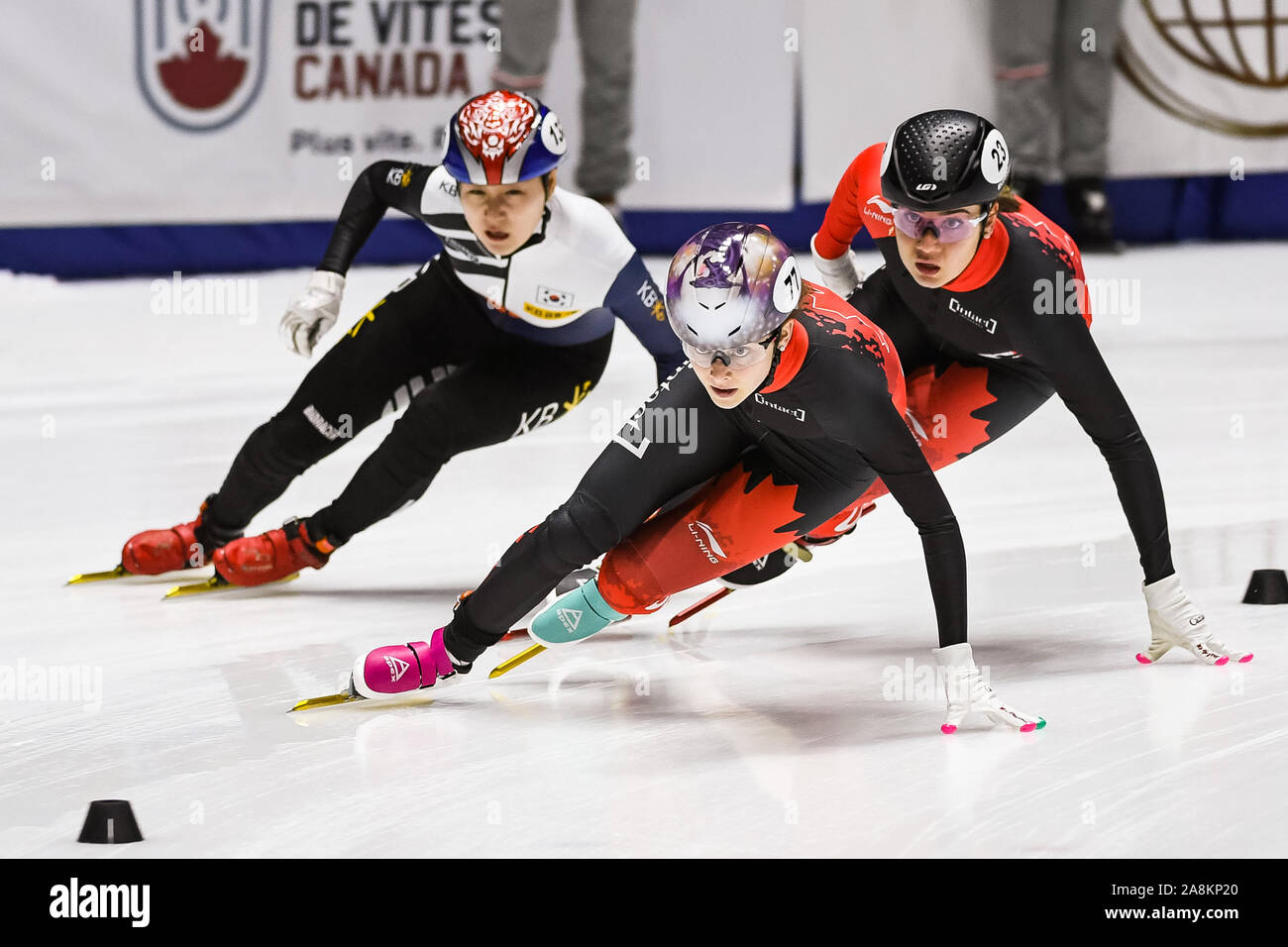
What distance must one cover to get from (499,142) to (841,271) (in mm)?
897

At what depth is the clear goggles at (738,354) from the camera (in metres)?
3.13

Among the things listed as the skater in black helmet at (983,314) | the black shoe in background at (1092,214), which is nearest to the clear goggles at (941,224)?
the skater in black helmet at (983,314)

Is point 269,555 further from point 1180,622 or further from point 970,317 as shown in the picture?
point 1180,622

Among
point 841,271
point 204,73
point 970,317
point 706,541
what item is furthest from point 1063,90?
point 706,541

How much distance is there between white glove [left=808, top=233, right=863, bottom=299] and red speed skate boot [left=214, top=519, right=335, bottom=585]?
55.2 inches

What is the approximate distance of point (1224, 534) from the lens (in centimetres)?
480

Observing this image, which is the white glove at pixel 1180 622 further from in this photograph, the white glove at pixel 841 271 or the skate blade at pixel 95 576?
the skate blade at pixel 95 576

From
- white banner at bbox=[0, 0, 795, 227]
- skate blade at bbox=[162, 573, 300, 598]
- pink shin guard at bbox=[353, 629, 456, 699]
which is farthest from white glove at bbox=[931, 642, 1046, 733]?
white banner at bbox=[0, 0, 795, 227]

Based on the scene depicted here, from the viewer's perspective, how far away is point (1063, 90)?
32.4 ft

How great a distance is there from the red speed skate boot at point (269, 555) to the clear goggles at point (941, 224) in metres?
1.75

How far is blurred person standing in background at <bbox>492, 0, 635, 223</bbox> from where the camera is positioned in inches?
356
